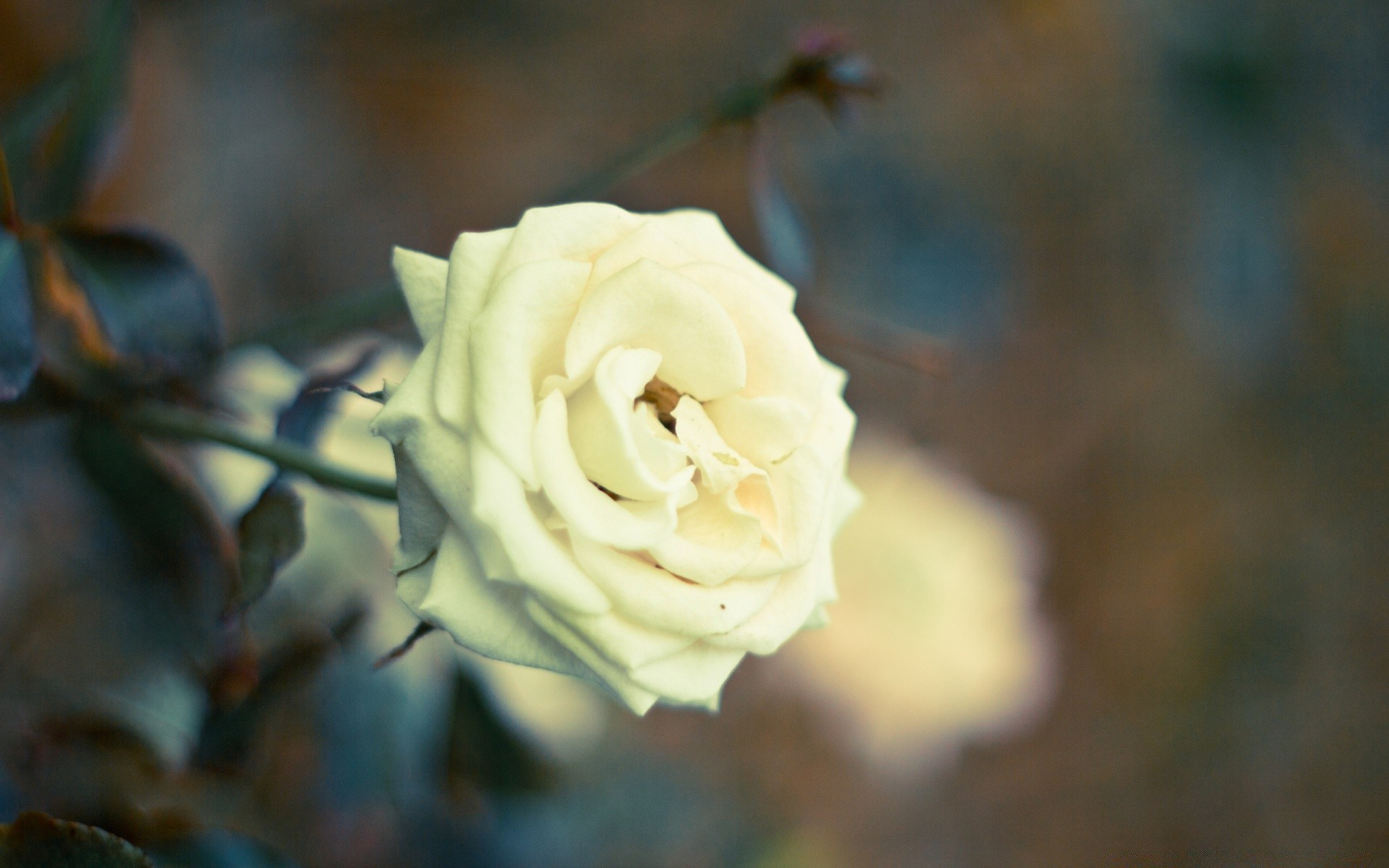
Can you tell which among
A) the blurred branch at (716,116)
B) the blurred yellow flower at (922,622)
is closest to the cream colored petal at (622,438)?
the blurred branch at (716,116)

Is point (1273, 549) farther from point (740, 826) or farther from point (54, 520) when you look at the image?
point (54, 520)

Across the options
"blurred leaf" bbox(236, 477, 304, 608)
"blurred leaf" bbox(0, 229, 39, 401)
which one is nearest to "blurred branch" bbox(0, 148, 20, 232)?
"blurred leaf" bbox(0, 229, 39, 401)

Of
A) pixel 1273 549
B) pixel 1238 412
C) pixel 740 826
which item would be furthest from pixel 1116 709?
pixel 740 826

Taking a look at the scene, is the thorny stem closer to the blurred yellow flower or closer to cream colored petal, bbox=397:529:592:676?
cream colored petal, bbox=397:529:592:676

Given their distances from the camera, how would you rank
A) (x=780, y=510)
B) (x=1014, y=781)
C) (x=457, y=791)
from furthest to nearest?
1. (x=1014, y=781)
2. (x=457, y=791)
3. (x=780, y=510)

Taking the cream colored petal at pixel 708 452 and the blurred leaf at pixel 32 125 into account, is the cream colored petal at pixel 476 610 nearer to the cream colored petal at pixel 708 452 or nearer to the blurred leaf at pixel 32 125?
the cream colored petal at pixel 708 452

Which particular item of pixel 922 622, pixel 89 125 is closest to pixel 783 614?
pixel 89 125

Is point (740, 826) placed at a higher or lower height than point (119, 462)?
lower
